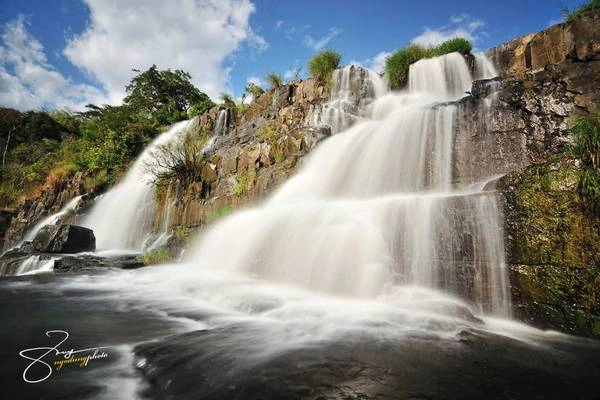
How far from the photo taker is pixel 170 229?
11.4 metres

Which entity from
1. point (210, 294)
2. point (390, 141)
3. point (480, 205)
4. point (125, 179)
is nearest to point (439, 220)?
point (480, 205)

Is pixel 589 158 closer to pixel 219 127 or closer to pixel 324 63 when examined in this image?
pixel 324 63

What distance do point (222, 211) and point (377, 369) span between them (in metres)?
8.51

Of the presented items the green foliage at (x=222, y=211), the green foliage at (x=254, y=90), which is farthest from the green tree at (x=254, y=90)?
the green foliage at (x=222, y=211)

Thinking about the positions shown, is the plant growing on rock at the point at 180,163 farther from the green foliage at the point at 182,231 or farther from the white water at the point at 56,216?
the white water at the point at 56,216

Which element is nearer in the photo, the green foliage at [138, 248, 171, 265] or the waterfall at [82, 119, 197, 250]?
the green foliage at [138, 248, 171, 265]

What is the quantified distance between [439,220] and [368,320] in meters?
1.69

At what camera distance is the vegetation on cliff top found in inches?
709

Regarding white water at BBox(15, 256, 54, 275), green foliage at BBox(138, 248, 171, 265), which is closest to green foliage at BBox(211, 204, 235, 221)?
green foliage at BBox(138, 248, 171, 265)

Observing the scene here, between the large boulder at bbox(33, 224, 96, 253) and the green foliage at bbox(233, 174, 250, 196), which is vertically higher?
the green foliage at bbox(233, 174, 250, 196)

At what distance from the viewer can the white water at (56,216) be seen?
15.3m

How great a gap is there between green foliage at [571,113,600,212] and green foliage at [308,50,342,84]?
33.4 feet

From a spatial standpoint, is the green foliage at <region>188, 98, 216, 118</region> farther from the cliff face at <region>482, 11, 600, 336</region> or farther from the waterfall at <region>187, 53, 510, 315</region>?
the cliff face at <region>482, 11, 600, 336</region>

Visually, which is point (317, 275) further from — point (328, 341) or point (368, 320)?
point (328, 341)
